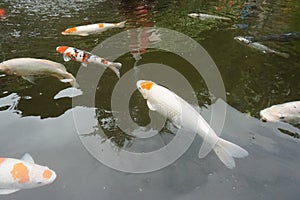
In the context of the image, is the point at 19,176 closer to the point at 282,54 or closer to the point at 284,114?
the point at 284,114

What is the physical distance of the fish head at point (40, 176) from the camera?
2880mm

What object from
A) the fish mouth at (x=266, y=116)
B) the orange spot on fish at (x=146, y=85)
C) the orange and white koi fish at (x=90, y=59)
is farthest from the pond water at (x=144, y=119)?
the orange spot on fish at (x=146, y=85)

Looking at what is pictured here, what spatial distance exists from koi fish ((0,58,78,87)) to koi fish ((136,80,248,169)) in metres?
1.39


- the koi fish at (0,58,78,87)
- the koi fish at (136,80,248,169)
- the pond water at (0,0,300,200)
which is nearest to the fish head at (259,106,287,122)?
the pond water at (0,0,300,200)

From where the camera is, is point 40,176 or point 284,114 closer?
point 40,176

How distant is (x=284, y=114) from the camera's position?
13.0 ft

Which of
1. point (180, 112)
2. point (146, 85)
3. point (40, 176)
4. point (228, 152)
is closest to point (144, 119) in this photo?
point (146, 85)

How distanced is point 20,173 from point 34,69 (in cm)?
218

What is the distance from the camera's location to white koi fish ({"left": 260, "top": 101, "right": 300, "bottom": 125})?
3959mm

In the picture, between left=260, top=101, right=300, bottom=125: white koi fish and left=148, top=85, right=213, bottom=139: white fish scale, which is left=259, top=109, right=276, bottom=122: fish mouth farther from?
left=148, top=85, right=213, bottom=139: white fish scale

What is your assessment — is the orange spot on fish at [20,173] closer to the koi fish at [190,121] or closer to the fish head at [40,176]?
the fish head at [40,176]

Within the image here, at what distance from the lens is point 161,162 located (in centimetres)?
347

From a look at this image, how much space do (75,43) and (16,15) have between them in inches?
133

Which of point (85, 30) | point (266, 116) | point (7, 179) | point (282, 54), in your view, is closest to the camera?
point (7, 179)
